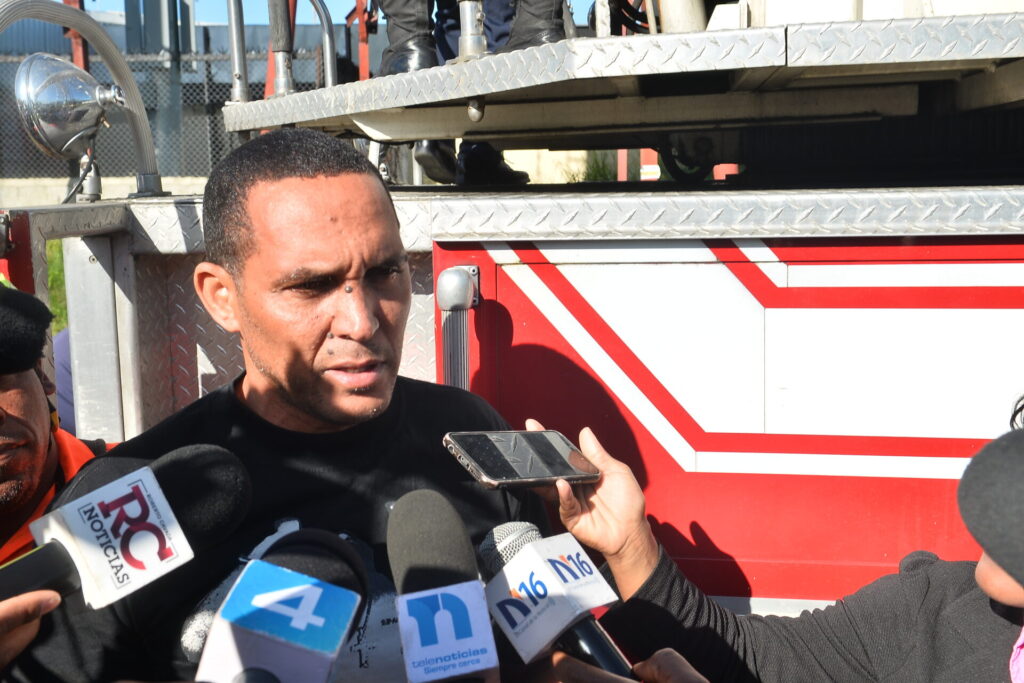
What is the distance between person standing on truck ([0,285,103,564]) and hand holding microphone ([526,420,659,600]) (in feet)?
3.08

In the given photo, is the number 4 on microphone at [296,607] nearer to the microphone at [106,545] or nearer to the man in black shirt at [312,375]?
the microphone at [106,545]

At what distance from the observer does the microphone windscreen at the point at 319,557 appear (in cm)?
129

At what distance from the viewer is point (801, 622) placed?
216cm

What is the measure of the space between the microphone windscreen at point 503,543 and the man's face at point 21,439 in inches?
35.3

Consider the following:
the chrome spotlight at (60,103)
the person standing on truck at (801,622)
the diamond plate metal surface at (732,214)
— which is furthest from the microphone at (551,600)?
the chrome spotlight at (60,103)

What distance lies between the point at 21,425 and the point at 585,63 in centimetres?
132

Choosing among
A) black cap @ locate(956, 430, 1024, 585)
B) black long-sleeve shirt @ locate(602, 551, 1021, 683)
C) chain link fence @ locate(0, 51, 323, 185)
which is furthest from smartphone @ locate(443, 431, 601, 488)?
chain link fence @ locate(0, 51, 323, 185)

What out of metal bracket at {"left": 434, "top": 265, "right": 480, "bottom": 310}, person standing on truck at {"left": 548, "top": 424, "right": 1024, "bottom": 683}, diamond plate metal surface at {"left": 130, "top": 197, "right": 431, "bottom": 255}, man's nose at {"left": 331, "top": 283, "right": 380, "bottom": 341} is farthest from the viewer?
diamond plate metal surface at {"left": 130, "top": 197, "right": 431, "bottom": 255}

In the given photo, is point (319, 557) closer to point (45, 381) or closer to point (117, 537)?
point (117, 537)

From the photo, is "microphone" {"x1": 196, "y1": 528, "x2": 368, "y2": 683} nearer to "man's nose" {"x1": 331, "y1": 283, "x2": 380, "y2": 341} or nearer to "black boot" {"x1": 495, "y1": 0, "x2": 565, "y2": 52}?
"man's nose" {"x1": 331, "y1": 283, "x2": 380, "y2": 341}

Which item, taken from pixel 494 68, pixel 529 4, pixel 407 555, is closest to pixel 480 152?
pixel 529 4

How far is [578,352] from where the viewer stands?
2.33 metres

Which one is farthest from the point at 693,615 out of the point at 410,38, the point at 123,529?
the point at 410,38

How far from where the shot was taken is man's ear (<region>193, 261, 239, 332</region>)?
192cm
